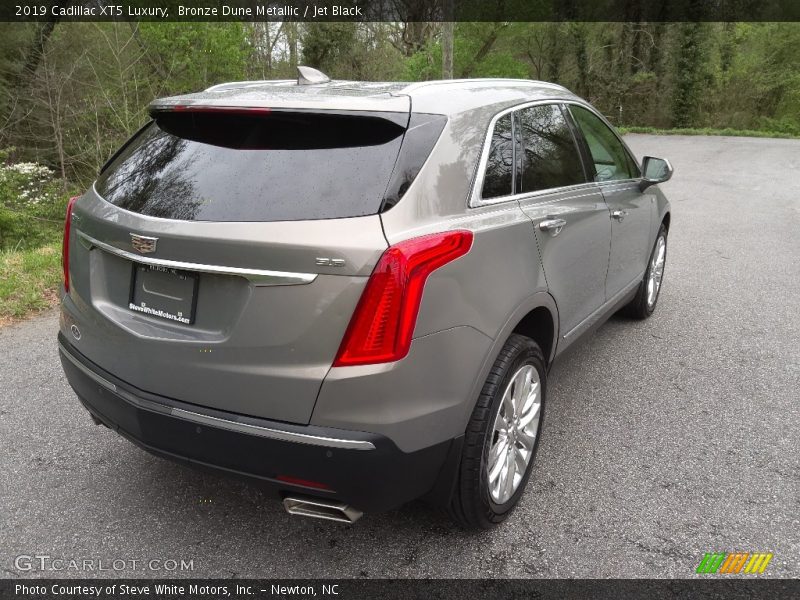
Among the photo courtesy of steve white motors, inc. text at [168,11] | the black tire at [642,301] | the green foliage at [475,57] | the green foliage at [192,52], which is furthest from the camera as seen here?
the green foliage at [475,57]

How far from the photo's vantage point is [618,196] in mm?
3932

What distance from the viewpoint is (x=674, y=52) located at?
102ft

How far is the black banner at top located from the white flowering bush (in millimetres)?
4947

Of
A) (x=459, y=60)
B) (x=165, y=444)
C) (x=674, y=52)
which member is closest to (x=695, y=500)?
(x=165, y=444)

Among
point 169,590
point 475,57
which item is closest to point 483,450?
point 169,590

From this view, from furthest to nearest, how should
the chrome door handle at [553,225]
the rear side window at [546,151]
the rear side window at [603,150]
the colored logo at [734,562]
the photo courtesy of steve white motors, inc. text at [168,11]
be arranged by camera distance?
the photo courtesy of steve white motors, inc. text at [168,11], the rear side window at [603,150], the rear side window at [546,151], the chrome door handle at [553,225], the colored logo at [734,562]

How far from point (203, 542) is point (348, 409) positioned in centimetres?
104

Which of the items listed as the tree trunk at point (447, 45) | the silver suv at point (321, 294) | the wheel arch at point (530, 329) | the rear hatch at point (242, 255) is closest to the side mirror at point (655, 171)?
the wheel arch at point (530, 329)

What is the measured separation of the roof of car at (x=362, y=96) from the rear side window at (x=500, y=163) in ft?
0.40

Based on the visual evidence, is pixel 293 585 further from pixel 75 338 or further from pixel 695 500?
pixel 695 500

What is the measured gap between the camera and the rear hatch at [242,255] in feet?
6.56

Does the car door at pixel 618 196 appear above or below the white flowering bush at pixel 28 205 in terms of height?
above

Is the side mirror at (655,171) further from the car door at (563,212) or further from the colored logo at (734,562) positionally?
the colored logo at (734,562)

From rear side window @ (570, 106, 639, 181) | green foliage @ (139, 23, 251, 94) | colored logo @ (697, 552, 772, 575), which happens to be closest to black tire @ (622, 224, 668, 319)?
rear side window @ (570, 106, 639, 181)
